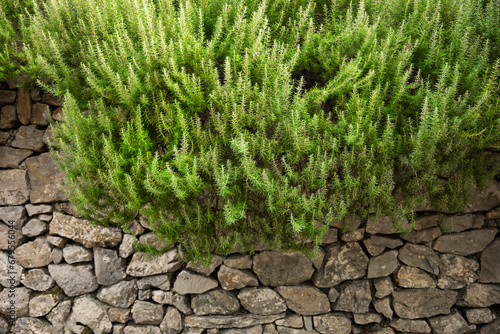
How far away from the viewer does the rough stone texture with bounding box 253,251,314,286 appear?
9.54 ft

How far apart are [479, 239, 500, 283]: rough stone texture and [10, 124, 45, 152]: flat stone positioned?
12.8 ft

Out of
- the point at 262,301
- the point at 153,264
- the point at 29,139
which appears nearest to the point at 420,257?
the point at 262,301

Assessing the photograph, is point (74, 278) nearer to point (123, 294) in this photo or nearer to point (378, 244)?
point (123, 294)

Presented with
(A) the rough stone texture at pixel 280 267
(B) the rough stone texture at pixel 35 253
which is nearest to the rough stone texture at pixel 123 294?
(B) the rough stone texture at pixel 35 253

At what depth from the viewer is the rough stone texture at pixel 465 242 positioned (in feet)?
9.78

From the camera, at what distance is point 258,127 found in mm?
2430

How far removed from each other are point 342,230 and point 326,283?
50 cm

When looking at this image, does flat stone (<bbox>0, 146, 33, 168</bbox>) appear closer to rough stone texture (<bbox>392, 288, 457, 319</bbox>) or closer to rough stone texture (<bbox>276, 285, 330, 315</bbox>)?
rough stone texture (<bbox>276, 285, 330, 315</bbox>)

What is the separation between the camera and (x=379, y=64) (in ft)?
8.45

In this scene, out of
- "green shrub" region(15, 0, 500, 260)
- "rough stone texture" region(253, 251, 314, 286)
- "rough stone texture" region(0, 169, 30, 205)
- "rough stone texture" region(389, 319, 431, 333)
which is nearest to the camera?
"green shrub" region(15, 0, 500, 260)

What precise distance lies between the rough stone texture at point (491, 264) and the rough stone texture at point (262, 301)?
1.69m

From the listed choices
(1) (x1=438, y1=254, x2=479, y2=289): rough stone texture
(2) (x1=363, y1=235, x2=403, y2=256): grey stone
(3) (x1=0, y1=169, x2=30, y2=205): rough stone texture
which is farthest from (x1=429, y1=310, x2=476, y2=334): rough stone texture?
(3) (x1=0, y1=169, x2=30, y2=205): rough stone texture

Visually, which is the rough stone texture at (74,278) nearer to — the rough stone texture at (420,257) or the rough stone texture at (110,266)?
the rough stone texture at (110,266)

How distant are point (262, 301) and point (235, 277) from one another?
0.29m
